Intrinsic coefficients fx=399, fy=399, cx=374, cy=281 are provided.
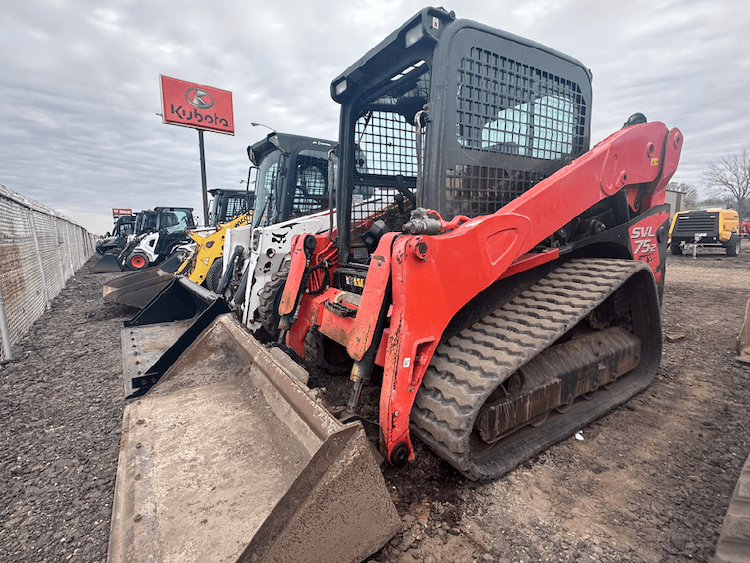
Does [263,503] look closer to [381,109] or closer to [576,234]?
[576,234]

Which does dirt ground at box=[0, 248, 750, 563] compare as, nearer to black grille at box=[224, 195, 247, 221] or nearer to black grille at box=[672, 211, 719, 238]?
black grille at box=[224, 195, 247, 221]

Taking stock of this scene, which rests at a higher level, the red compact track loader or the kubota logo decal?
the kubota logo decal

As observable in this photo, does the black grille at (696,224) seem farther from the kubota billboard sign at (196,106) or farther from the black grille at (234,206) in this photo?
the kubota billboard sign at (196,106)

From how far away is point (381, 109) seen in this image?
3.45m

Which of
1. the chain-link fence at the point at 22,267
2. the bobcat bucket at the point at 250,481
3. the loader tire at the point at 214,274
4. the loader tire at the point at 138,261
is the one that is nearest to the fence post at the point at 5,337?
the chain-link fence at the point at 22,267

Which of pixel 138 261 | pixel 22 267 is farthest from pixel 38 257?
pixel 138 261

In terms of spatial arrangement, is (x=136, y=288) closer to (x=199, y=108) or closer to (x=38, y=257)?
(x=38, y=257)

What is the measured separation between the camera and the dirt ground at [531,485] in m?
1.81

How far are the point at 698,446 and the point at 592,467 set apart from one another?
81 centimetres

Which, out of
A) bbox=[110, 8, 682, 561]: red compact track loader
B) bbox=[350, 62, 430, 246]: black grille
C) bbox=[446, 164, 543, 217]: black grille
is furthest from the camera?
bbox=[350, 62, 430, 246]: black grille

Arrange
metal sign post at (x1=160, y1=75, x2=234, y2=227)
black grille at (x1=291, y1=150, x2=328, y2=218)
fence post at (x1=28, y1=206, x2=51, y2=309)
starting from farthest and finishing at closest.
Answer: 1. metal sign post at (x1=160, y1=75, x2=234, y2=227)
2. fence post at (x1=28, y1=206, x2=51, y2=309)
3. black grille at (x1=291, y1=150, x2=328, y2=218)

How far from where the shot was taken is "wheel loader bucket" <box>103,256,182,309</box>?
650cm

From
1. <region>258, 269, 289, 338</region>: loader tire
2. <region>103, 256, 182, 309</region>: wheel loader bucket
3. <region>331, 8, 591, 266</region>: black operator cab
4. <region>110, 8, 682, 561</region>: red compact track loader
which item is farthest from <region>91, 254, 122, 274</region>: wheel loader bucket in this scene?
<region>331, 8, 591, 266</region>: black operator cab

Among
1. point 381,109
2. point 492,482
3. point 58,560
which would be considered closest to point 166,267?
point 381,109
